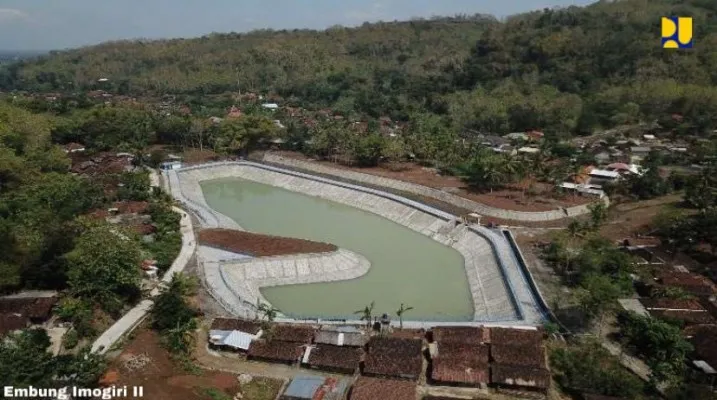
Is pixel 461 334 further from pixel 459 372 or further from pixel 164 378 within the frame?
pixel 164 378

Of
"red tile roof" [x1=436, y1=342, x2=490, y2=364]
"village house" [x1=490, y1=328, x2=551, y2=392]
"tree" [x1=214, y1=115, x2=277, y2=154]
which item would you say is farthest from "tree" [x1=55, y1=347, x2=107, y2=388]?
"tree" [x1=214, y1=115, x2=277, y2=154]

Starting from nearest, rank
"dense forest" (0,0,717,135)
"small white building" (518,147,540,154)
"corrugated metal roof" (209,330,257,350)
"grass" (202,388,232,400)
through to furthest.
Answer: "grass" (202,388,232,400)
"corrugated metal roof" (209,330,257,350)
"small white building" (518,147,540,154)
"dense forest" (0,0,717,135)

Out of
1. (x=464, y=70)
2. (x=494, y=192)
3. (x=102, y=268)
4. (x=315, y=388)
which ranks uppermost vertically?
(x=464, y=70)

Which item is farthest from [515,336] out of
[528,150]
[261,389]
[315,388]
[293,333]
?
[528,150]

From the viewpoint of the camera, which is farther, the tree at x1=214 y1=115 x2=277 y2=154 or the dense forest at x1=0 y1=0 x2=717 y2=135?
the dense forest at x1=0 y1=0 x2=717 y2=135

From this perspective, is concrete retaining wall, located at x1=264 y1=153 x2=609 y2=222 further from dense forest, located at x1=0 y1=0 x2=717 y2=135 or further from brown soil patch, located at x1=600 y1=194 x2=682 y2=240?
dense forest, located at x1=0 y1=0 x2=717 y2=135

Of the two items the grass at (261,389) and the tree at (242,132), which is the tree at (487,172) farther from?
the grass at (261,389)
